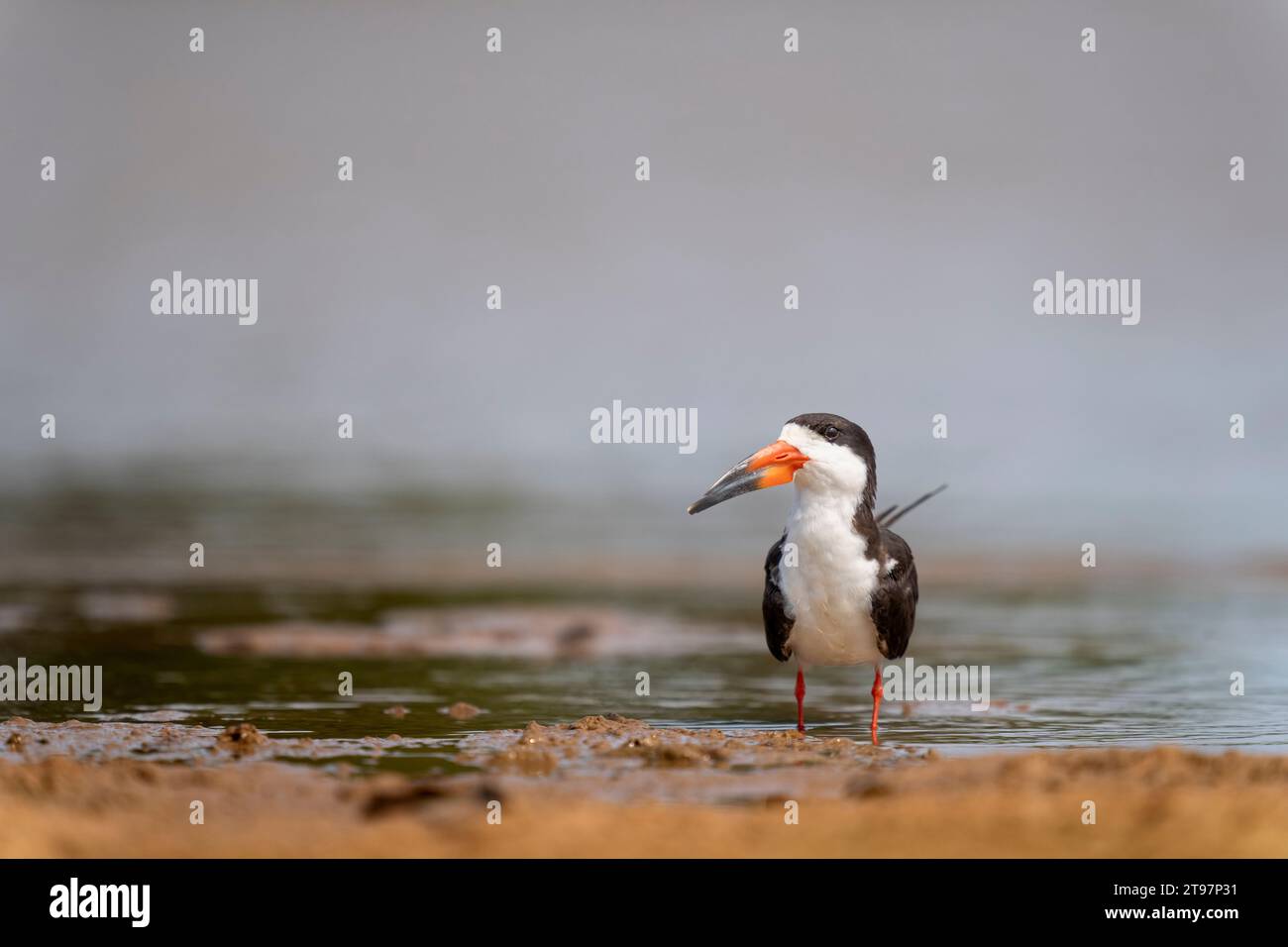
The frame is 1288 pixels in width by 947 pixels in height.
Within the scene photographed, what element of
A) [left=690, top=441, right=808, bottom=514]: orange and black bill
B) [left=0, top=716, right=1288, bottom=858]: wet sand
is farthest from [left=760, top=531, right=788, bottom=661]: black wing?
[left=0, top=716, right=1288, bottom=858]: wet sand

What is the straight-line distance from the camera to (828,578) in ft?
21.3

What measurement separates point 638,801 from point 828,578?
1.96m

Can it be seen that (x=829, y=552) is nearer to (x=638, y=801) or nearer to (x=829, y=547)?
(x=829, y=547)

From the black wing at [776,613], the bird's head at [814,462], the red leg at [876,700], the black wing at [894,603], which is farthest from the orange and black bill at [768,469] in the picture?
the red leg at [876,700]

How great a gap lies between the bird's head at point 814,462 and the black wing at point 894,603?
1.17ft

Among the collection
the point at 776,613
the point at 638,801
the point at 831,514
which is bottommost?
the point at 638,801

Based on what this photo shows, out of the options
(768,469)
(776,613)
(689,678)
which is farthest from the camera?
(689,678)

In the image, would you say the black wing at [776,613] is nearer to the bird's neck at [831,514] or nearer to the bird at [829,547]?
the bird at [829,547]

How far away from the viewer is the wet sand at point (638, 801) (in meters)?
4.17

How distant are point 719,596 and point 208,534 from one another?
254 inches

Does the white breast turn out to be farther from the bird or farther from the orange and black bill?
the orange and black bill

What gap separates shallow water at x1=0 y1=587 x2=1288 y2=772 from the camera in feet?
21.7

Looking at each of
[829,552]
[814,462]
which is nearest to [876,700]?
[829,552]

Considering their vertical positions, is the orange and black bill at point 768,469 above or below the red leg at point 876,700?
above
